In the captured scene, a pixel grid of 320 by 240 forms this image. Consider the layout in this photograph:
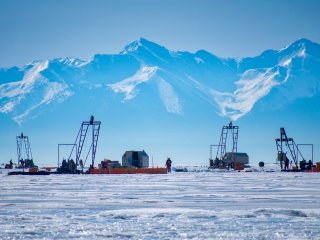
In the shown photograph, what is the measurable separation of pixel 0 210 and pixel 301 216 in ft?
26.0

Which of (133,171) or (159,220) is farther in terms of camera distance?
(133,171)

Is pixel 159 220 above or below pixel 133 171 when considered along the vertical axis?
above

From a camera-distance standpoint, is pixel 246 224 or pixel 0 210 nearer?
pixel 246 224

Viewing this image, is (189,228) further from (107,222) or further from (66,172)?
(66,172)

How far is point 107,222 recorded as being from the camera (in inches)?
531

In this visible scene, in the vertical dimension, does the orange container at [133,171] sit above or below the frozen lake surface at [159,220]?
below

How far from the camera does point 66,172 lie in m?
87.8

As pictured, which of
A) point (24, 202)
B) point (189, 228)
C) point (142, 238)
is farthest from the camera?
point (24, 202)

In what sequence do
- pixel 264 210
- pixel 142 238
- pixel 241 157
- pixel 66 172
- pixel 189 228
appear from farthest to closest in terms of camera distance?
1. pixel 241 157
2. pixel 66 172
3. pixel 264 210
4. pixel 189 228
5. pixel 142 238

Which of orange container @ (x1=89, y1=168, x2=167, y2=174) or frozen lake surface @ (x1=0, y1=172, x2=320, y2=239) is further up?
frozen lake surface @ (x1=0, y1=172, x2=320, y2=239)

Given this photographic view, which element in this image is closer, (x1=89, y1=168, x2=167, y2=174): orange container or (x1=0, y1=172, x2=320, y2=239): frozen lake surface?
(x1=0, y1=172, x2=320, y2=239): frozen lake surface

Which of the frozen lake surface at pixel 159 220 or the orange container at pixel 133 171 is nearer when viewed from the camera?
the frozen lake surface at pixel 159 220

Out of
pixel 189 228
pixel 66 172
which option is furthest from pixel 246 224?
pixel 66 172

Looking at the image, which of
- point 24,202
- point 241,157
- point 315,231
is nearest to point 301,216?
point 315,231
